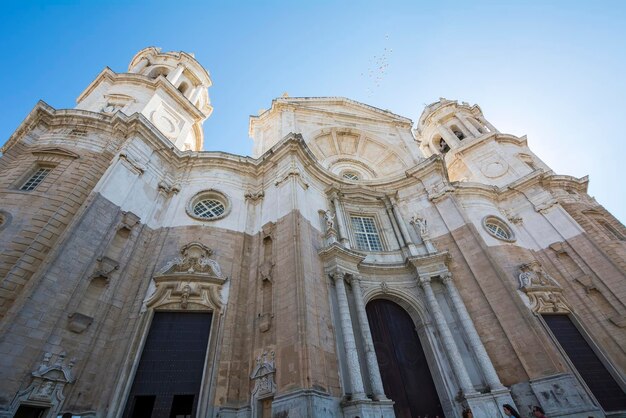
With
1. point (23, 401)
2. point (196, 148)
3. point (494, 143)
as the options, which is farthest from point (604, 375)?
point (196, 148)

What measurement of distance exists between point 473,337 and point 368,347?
14.8 feet

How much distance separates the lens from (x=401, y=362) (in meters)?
13.9

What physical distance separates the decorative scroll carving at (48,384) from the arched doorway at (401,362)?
1125 cm

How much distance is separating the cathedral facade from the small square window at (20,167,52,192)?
0.09 metres

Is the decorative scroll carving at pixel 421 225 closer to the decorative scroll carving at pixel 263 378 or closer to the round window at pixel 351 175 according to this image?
the round window at pixel 351 175

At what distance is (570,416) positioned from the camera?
10461mm

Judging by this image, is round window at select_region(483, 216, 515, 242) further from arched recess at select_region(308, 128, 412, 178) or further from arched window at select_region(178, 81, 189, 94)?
arched window at select_region(178, 81, 189, 94)

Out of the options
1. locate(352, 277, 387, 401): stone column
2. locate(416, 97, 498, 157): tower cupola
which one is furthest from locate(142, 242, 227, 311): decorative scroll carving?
locate(416, 97, 498, 157): tower cupola

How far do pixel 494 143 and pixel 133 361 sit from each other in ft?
101

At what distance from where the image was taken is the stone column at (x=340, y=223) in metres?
16.5

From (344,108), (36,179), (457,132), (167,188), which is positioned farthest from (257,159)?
(457,132)

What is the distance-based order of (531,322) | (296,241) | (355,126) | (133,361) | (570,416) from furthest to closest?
(355,126)
(296,241)
(531,322)
(133,361)
(570,416)

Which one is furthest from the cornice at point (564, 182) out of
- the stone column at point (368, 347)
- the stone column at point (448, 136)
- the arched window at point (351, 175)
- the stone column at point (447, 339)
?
the stone column at point (368, 347)

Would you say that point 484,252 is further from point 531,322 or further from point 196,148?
point 196,148
